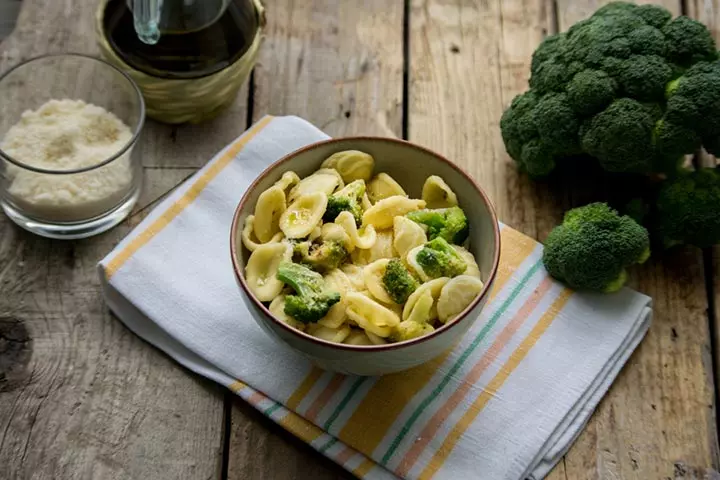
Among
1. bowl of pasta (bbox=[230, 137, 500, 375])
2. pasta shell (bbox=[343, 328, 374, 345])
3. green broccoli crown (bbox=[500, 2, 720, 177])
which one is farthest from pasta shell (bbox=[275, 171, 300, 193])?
green broccoli crown (bbox=[500, 2, 720, 177])

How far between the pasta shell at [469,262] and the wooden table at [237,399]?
24 centimetres

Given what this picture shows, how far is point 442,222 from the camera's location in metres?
1.20

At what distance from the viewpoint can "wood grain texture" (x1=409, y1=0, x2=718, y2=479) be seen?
1.23 meters

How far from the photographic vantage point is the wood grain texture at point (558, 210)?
1232 millimetres

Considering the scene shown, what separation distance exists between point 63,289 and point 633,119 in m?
0.82

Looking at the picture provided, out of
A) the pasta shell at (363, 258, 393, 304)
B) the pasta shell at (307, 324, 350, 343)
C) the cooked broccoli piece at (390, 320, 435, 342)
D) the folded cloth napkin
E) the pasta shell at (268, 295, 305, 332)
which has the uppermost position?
the pasta shell at (363, 258, 393, 304)

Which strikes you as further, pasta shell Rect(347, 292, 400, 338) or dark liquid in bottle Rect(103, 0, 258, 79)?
dark liquid in bottle Rect(103, 0, 258, 79)

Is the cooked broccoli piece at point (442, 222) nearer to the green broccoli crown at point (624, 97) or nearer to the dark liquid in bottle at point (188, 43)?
the green broccoli crown at point (624, 97)

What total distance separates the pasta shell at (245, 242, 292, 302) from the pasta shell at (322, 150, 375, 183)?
155 millimetres

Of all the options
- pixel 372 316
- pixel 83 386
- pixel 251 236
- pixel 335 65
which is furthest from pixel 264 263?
pixel 335 65

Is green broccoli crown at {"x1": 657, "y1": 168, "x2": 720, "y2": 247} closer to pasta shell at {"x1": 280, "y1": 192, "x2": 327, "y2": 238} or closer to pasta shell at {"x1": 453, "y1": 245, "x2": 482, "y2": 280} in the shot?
pasta shell at {"x1": 453, "y1": 245, "x2": 482, "y2": 280}

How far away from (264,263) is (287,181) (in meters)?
0.12

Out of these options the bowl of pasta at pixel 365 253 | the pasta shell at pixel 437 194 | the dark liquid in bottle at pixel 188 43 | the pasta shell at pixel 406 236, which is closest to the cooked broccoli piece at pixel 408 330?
the bowl of pasta at pixel 365 253

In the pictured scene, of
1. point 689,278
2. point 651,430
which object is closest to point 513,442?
point 651,430
